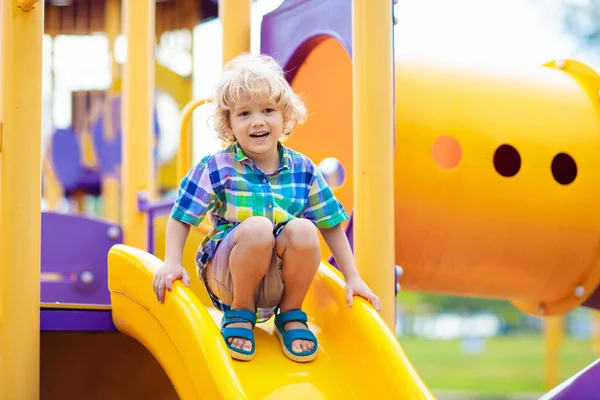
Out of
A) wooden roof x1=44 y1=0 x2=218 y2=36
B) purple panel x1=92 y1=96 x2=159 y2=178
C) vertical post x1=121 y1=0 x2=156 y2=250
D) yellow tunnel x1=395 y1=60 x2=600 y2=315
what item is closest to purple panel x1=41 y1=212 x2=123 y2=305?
vertical post x1=121 y1=0 x2=156 y2=250

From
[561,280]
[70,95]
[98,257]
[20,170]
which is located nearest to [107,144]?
[70,95]

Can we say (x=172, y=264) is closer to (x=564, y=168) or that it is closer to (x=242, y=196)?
(x=242, y=196)

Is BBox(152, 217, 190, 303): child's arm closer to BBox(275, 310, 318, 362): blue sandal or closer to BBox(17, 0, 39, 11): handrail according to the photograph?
BBox(275, 310, 318, 362): blue sandal

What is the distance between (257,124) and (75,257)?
2211 millimetres

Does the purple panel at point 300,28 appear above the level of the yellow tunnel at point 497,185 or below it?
above

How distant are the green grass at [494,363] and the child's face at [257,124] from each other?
25.8 feet

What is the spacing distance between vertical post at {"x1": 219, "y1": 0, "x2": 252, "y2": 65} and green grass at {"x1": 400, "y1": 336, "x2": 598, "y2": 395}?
713 cm

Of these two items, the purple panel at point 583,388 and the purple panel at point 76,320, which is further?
the purple panel at point 583,388

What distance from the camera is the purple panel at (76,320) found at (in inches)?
80.3

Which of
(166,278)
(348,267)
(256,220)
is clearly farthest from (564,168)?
(166,278)

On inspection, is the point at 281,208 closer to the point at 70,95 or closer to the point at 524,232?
the point at 524,232

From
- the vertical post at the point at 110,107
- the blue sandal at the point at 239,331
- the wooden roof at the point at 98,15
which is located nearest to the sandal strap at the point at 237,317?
the blue sandal at the point at 239,331

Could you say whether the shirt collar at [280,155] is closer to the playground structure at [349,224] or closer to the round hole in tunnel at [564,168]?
the playground structure at [349,224]

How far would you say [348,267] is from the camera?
1965mm
